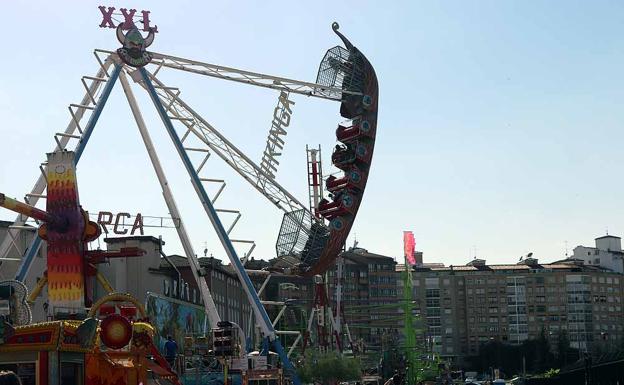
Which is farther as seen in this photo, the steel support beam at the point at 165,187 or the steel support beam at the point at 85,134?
the steel support beam at the point at 165,187

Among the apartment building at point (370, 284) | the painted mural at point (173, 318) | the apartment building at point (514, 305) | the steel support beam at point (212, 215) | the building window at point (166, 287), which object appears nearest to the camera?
the steel support beam at point (212, 215)

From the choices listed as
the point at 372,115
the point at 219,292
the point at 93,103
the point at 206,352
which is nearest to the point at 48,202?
the point at 93,103

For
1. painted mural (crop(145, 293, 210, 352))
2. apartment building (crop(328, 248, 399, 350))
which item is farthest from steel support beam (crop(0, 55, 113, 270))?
apartment building (crop(328, 248, 399, 350))

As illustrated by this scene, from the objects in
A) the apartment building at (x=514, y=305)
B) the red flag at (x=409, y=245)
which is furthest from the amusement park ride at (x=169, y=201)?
the apartment building at (x=514, y=305)

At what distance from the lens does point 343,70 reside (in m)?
64.9

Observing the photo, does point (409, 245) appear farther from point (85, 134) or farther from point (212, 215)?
point (85, 134)


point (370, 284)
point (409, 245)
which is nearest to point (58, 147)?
point (409, 245)

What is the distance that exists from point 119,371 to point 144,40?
33523 millimetres

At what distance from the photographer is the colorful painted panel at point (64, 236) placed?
4778 cm

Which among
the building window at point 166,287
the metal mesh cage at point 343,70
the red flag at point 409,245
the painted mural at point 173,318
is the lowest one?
the painted mural at point 173,318

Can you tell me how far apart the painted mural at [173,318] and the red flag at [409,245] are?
142ft

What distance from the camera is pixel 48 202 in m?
48.2

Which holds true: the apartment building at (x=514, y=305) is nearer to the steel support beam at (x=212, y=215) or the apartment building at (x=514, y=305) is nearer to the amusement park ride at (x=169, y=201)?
the amusement park ride at (x=169, y=201)

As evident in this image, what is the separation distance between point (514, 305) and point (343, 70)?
406 feet
